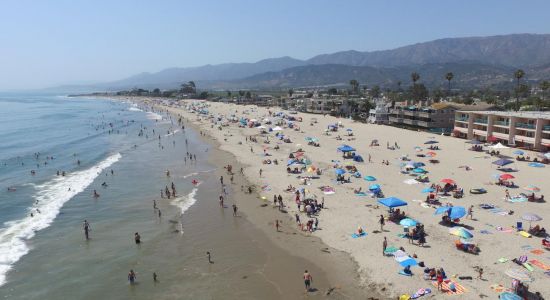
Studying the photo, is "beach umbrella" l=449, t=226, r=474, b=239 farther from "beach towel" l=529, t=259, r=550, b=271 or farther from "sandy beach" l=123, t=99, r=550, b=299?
"beach towel" l=529, t=259, r=550, b=271

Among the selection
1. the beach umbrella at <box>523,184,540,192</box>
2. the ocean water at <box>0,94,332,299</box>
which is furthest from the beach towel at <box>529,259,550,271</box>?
the beach umbrella at <box>523,184,540,192</box>

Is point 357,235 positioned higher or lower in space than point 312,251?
higher

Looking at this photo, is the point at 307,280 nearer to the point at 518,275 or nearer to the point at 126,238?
the point at 518,275

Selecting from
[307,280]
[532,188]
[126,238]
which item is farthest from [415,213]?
[126,238]

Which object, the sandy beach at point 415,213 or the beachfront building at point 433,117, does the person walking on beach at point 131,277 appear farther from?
the beachfront building at point 433,117

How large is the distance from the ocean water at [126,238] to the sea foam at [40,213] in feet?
0.24

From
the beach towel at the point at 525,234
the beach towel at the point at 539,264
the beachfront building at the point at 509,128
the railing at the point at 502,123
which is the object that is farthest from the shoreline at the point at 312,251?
the railing at the point at 502,123

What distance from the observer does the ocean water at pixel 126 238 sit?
19.4 metres

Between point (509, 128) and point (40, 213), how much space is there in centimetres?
5039

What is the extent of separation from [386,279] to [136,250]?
13233 millimetres

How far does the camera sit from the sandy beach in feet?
62.4

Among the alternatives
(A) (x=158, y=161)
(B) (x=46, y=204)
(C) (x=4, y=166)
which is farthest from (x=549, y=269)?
(C) (x=4, y=166)

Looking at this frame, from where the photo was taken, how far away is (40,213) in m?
30.4

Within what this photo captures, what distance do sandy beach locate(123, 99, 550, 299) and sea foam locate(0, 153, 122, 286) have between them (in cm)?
1360
